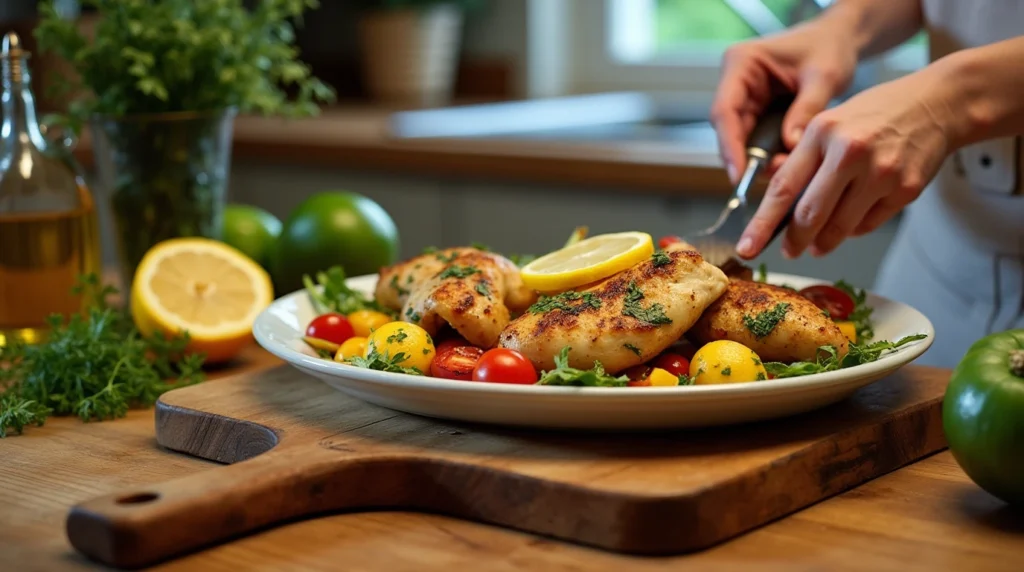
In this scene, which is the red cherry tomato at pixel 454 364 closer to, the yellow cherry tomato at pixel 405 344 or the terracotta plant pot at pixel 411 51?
the yellow cherry tomato at pixel 405 344

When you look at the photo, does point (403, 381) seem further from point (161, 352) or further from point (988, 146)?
point (988, 146)

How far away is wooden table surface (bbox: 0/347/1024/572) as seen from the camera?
93 cm

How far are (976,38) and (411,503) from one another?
1.12 m

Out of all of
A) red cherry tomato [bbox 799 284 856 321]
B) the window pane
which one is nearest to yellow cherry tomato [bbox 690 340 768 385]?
red cherry tomato [bbox 799 284 856 321]

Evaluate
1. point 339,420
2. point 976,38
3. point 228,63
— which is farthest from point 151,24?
point 976,38

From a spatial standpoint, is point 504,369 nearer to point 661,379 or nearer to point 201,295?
point 661,379

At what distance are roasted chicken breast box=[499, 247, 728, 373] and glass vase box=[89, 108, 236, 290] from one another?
750 millimetres

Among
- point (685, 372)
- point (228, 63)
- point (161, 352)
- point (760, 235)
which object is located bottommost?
point (161, 352)

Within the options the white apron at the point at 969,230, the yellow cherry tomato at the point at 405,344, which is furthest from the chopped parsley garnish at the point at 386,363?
the white apron at the point at 969,230

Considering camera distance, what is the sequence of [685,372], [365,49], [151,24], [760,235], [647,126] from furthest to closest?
[365,49]
[647,126]
[151,24]
[760,235]
[685,372]

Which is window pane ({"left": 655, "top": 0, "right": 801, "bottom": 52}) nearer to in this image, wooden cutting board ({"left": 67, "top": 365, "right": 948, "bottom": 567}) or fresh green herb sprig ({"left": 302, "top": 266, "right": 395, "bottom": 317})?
fresh green herb sprig ({"left": 302, "top": 266, "right": 395, "bottom": 317})

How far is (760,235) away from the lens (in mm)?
1364

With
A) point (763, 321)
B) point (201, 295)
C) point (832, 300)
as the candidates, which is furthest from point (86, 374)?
point (832, 300)

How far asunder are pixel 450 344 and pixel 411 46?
9.85 feet
